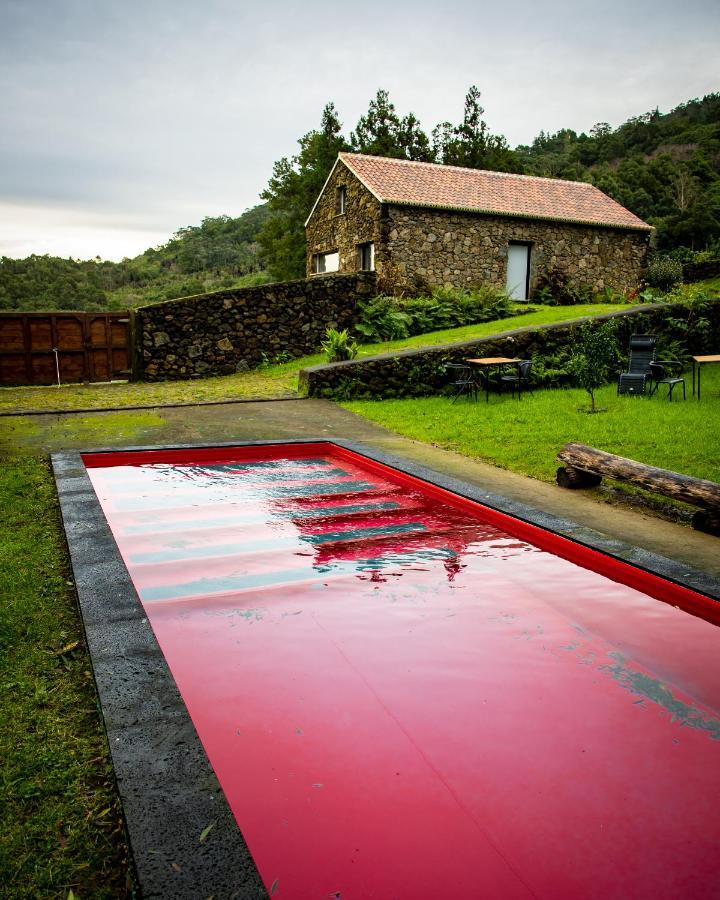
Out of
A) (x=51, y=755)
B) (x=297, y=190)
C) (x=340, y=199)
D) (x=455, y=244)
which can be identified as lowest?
(x=51, y=755)

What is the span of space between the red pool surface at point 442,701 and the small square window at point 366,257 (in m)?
16.1

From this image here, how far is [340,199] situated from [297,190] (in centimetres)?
1415

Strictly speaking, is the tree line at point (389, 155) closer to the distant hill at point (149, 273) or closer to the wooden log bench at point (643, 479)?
the distant hill at point (149, 273)

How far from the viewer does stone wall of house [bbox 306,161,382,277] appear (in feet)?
66.2

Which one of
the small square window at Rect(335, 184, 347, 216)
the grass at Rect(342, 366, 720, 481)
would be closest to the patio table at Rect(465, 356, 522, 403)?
the grass at Rect(342, 366, 720, 481)

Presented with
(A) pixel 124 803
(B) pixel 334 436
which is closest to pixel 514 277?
(B) pixel 334 436

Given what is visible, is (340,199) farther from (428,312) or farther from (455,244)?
(428,312)

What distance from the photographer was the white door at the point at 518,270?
2162cm

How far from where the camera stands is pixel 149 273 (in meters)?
46.9

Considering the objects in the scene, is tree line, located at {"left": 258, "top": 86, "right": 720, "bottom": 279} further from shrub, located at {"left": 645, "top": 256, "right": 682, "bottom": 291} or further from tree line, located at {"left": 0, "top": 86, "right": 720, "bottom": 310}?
shrub, located at {"left": 645, "top": 256, "right": 682, "bottom": 291}

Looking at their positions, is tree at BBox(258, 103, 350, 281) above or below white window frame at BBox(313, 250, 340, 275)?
above

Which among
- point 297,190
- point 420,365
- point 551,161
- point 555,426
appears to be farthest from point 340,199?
point 551,161

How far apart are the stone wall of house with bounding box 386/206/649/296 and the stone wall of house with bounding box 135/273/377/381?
2.65 metres

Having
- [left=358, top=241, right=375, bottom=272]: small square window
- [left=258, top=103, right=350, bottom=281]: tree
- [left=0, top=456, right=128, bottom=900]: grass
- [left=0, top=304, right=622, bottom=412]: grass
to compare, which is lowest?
[left=0, top=456, right=128, bottom=900]: grass
